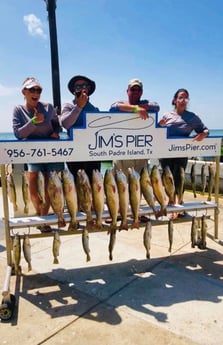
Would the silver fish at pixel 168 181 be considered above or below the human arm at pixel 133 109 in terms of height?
below

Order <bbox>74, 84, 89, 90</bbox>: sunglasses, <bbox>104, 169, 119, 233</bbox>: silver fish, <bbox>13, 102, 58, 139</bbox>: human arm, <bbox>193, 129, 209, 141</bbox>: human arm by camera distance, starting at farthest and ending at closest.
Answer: <bbox>193, 129, 209, 141</bbox>: human arm, <bbox>74, 84, 89, 90</bbox>: sunglasses, <bbox>13, 102, 58, 139</bbox>: human arm, <bbox>104, 169, 119, 233</bbox>: silver fish

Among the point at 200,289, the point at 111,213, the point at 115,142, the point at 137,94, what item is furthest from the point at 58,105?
the point at 200,289

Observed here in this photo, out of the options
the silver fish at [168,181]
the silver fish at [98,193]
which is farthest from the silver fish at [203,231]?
the silver fish at [98,193]

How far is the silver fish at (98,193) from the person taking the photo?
3270mm

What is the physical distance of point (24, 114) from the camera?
11.7 feet

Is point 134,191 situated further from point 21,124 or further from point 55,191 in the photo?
point 21,124

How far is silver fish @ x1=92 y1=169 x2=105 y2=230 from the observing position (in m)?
3.27

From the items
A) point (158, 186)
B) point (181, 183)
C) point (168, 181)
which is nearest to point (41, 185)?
point (158, 186)

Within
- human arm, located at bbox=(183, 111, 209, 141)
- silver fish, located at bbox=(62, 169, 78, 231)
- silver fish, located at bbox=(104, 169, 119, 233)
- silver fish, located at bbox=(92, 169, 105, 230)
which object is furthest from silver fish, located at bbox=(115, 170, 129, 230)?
human arm, located at bbox=(183, 111, 209, 141)

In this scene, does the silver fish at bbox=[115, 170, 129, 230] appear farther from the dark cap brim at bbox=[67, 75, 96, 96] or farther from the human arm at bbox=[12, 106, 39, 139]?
the dark cap brim at bbox=[67, 75, 96, 96]

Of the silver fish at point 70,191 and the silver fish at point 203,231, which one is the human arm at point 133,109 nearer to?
the silver fish at point 70,191

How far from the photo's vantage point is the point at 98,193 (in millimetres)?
3295

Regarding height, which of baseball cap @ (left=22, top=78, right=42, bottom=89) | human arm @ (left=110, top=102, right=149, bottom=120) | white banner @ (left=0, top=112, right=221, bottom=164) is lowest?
white banner @ (left=0, top=112, right=221, bottom=164)

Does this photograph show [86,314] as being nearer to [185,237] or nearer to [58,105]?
[185,237]
